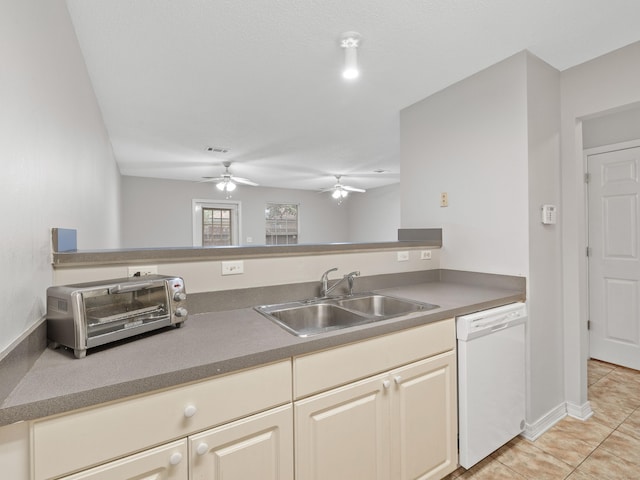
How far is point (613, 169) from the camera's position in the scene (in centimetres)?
278

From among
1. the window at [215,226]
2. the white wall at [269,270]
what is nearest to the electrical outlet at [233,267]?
the white wall at [269,270]

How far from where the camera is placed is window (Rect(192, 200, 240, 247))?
6422 millimetres

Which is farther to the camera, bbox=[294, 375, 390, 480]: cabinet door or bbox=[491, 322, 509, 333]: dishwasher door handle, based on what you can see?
bbox=[491, 322, 509, 333]: dishwasher door handle

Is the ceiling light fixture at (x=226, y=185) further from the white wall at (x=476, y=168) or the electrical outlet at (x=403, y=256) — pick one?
the electrical outlet at (x=403, y=256)

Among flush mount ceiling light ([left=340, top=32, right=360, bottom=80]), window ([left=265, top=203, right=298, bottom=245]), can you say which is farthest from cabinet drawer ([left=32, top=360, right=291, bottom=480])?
window ([left=265, top=203, right=298, bottom=245])

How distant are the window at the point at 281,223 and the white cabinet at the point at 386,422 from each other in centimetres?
586

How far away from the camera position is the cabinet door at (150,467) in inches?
31.3

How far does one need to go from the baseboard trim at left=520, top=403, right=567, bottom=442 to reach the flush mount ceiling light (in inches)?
93.4

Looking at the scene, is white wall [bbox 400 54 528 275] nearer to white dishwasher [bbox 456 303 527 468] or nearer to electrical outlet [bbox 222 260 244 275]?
white dishwasher [bbox 456 303 527 468]

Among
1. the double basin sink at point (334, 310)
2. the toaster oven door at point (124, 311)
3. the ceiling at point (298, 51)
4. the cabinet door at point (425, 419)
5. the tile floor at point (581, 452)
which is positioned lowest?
the tile floor at point (581, 452)

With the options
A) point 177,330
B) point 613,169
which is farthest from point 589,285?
point 177,330

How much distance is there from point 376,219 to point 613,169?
15.7 feet

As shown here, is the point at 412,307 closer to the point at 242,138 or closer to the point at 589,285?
the point at 589,285

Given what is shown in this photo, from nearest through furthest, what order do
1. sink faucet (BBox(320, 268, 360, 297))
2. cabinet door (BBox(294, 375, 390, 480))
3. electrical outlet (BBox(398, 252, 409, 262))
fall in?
cabinet door (BBox(294, 375, 390, 480)) < sink faucet (BBox(320, 268, 360, 297)) < electrical outlet (BBox(398, 252, 409, 262))
